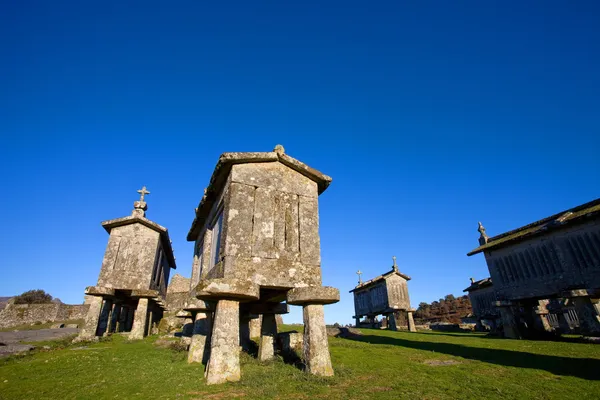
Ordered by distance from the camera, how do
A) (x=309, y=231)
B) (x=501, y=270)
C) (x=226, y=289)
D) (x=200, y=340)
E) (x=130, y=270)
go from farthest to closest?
1. (x=501, y=270)
2. (x=130, y=270)
3. (x=200, y=340)
4. (x=309, y=231)
5. (x=226, y=289)

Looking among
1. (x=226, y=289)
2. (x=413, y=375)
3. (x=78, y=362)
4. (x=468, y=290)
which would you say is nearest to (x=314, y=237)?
(x=226, y=289)

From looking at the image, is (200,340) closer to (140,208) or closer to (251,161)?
(251,161)

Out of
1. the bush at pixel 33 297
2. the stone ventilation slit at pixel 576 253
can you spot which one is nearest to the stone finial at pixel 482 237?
the stone ventilation slit at pixel 576 253

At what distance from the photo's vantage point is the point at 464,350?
32.8 feet

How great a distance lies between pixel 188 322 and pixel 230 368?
8409 millimetres

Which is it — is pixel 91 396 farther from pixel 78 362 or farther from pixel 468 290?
pixel 468 290

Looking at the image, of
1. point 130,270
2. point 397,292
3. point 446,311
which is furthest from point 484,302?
point 130,270

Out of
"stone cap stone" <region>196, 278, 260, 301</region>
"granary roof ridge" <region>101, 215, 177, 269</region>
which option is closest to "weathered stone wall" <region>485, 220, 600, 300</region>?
"stone cap stone" <region>196, 278, 260, 301</region>

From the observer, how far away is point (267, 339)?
25.5 feet

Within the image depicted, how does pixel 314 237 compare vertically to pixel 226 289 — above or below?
above

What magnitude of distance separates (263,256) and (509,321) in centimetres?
1625

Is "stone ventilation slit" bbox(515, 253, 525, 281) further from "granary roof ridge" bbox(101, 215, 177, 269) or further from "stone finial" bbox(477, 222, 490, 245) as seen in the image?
"granary roof ridge" bbox(101, 215, 177, 269)

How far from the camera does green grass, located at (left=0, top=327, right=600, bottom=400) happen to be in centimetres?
465

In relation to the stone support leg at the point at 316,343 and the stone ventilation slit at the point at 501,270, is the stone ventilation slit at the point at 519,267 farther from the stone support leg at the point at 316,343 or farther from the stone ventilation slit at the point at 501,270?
the stone support leg at the point at 316,343
